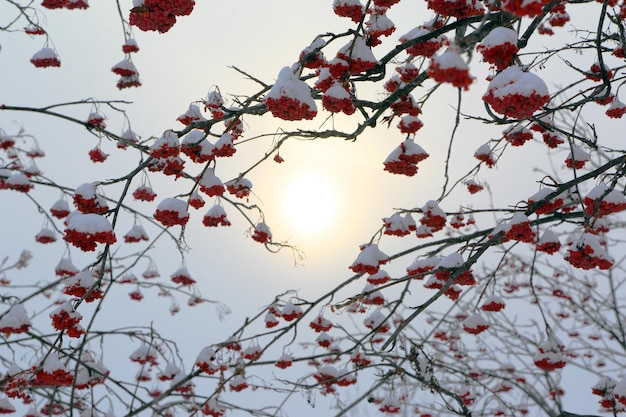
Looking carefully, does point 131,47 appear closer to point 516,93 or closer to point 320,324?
point 320,324

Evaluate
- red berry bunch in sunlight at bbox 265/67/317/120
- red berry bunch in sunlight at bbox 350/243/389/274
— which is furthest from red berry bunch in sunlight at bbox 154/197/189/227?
red berry bunch in sunlight at bbox 350/243/389/274

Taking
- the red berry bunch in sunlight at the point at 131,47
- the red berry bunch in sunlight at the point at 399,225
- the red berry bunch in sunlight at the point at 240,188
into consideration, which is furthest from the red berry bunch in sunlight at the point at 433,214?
the red berry bunch in sunlight at the point at 131,47

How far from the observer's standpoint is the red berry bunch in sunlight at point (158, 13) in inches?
107

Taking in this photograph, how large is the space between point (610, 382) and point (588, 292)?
5381mm

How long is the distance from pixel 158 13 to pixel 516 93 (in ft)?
5.99

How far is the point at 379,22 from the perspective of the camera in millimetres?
2920

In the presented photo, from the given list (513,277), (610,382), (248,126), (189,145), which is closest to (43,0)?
(248,126)

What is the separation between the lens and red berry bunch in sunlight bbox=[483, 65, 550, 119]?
1964mm

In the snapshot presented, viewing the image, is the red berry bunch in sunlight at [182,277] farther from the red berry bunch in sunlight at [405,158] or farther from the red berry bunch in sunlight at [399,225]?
the red berry bunch in sunlight at [405,158]

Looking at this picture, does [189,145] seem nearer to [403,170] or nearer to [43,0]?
[403,170]

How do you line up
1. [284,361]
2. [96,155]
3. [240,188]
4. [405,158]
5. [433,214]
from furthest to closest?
1. [96,155]
2. [284,361]
3. [240,188]
4. [433,214]
5. [405,158]

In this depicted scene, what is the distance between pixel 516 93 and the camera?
1964 mm

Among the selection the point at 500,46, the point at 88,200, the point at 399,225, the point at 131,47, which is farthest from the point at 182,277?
the point at 500,46

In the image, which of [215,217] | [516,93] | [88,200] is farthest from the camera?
[215,217]
